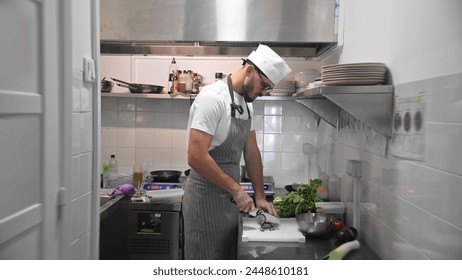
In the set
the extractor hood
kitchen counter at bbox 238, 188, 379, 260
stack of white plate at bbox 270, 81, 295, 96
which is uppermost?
the extractor hood

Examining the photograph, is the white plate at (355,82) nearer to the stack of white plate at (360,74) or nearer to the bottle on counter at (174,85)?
the stack of white plate at (360,74)

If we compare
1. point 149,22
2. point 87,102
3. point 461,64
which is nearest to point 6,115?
point 87,102

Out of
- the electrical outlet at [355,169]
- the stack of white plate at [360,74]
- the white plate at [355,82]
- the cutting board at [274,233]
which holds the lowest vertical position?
the cutting board at [274,233]

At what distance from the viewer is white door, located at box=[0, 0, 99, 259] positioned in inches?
32.4

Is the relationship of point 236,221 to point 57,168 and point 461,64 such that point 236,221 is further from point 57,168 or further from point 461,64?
point 461,64

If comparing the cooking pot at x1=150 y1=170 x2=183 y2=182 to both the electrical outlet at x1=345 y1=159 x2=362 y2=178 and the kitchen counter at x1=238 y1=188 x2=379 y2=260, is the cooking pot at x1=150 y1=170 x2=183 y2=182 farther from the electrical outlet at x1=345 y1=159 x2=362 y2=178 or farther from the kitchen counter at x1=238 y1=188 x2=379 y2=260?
the electrical outlet at x1=345 y1=159 x2=362 y2=178

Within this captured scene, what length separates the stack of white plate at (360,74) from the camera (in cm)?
131

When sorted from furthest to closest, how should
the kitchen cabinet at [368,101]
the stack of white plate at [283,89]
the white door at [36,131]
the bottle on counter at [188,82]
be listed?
the bottle on counter at [188,82], the stack of white plate at [283,89], the kitchen cabinet at [368,101], the white door at [36,131]

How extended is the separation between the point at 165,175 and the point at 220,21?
105cm

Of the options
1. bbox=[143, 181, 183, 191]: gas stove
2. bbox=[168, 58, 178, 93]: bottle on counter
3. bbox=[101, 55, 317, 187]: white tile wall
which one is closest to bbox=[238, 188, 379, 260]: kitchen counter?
bbox=[143, 181, 183, 191]: gas stove

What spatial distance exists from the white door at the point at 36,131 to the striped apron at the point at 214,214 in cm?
70

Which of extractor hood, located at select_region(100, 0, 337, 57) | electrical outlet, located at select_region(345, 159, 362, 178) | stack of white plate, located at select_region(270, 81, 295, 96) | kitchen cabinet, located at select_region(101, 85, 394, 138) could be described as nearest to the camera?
kitchen cabinet, located at select_region(101, 85, 394, 138)

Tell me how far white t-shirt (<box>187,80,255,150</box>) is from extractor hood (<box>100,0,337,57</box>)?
415 mm

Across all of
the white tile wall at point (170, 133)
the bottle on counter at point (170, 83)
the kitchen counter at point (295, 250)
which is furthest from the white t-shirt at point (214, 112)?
the white tile wall at point (170, 133)
